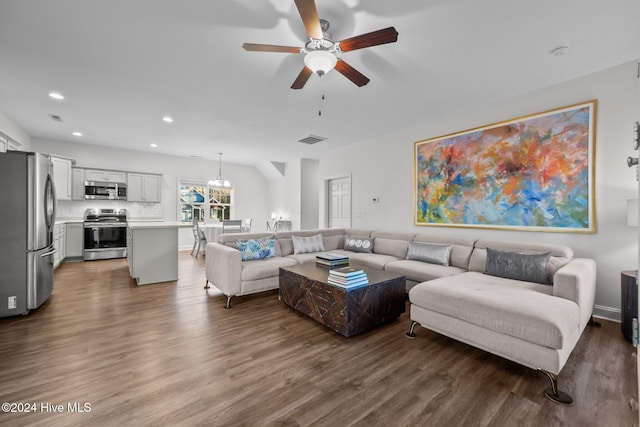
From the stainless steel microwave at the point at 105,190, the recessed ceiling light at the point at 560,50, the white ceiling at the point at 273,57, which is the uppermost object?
the white ceiling at the point at 273,57

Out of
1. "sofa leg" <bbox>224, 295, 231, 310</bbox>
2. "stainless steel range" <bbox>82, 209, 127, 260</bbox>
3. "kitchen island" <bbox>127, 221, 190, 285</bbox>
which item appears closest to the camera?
"sofa leg" <bbox>224, 295, 231, 310</bbox>

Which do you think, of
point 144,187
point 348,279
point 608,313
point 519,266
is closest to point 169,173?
point 144,187

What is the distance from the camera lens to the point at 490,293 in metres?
2.16

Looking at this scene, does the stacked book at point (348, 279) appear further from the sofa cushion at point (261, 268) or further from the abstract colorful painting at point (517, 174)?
the abstract colorful painting at point (517, 174)

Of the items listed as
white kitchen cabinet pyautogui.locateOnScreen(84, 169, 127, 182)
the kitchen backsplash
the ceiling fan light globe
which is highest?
the ceiling fan light globe

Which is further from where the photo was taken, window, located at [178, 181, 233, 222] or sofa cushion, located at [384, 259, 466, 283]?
window, located at [178, 181, 233, 222]

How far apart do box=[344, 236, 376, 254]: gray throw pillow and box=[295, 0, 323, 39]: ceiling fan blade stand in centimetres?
325

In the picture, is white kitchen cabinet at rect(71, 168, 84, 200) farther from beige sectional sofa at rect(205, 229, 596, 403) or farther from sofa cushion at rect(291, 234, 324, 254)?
sofa cushion at rect(291, 234, 324, 254)

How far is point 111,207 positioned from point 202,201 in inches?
87.9

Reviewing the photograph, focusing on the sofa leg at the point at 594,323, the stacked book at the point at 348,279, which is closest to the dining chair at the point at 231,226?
the stacked book at the point at 348,279

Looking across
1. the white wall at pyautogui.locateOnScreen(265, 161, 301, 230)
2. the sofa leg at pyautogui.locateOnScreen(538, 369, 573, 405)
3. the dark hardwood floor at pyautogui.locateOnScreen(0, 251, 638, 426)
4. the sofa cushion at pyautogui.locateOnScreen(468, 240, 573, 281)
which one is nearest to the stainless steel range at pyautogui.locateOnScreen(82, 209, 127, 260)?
the dark hardwood floor at pyautogui.locateOnScreen(0, 251, 638, 426)

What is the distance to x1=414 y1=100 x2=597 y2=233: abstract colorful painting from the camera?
9.78 ft

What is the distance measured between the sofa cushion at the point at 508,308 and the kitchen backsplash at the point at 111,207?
7.18m

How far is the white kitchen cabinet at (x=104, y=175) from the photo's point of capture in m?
6.19
